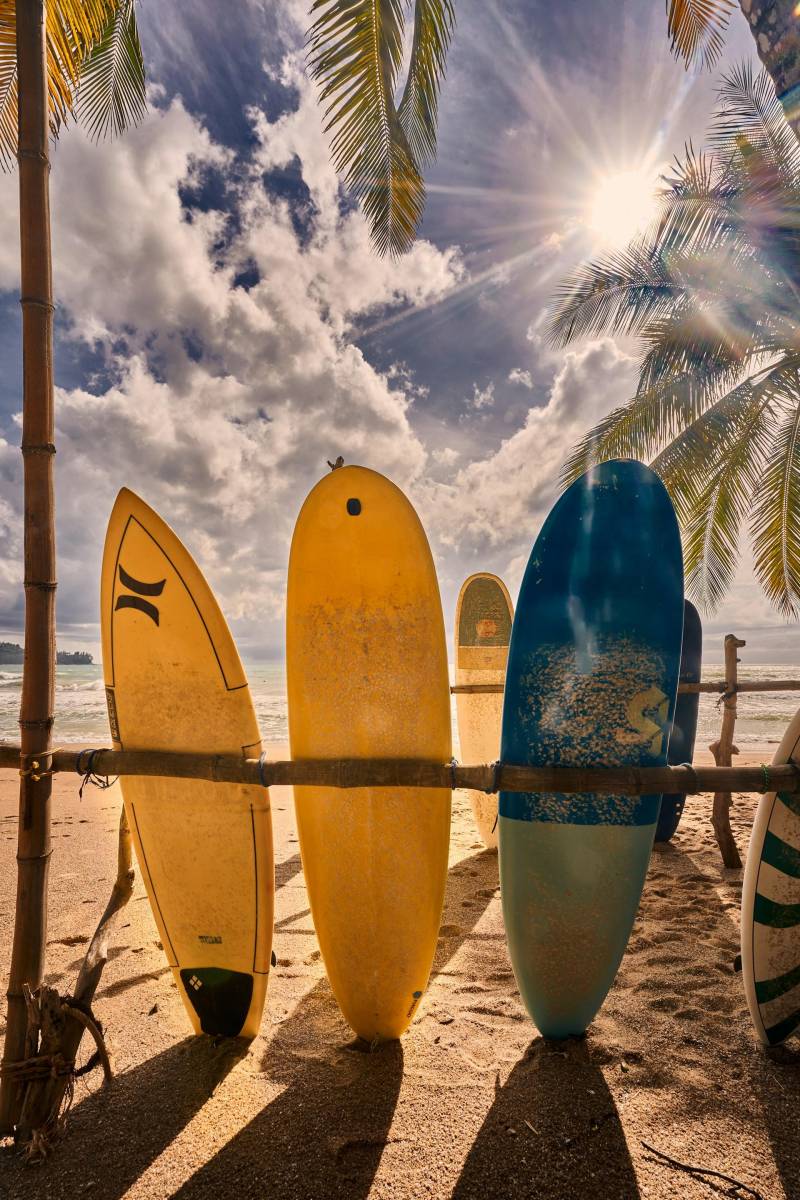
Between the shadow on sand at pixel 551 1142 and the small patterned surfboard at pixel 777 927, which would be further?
the small patterned surfboard at pixel 777 927

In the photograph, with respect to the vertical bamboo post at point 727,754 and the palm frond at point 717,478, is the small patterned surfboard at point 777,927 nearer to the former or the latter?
the vertical bamboo post at point 727,754

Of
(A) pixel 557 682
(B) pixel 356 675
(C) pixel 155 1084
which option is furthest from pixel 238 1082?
(A) pixel 557 682

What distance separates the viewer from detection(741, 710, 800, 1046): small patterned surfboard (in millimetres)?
1901

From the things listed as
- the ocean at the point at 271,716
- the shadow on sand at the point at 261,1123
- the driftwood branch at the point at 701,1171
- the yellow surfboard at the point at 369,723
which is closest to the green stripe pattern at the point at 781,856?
the driftwood branch at the point at 701,1171

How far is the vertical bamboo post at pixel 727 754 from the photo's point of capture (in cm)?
369

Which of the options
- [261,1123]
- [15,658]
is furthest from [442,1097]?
[15,658]

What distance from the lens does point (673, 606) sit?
82.0 inches

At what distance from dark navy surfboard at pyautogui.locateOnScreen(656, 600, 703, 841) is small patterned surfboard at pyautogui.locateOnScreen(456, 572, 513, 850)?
1.28 metres

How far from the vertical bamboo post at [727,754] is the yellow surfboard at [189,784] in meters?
2.72

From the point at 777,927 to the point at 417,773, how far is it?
131cm

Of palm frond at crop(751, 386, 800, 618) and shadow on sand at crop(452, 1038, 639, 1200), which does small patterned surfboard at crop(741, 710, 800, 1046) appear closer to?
shadow on sand at crop(452, 1038, 639, 1200)

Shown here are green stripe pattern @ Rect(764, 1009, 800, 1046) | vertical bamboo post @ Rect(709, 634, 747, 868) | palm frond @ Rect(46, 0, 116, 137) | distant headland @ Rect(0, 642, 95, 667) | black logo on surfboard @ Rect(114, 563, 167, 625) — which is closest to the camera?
green stripe pattern @ Rect(764, 1009, 800, 1046)

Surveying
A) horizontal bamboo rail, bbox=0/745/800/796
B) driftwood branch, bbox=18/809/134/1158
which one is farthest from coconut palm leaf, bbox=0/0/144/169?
driftwood branch, bbox=18/809/134/1158

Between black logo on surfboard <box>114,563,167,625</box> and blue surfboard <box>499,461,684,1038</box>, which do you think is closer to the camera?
blue surfboard <box>499,461,684,1038</box>
